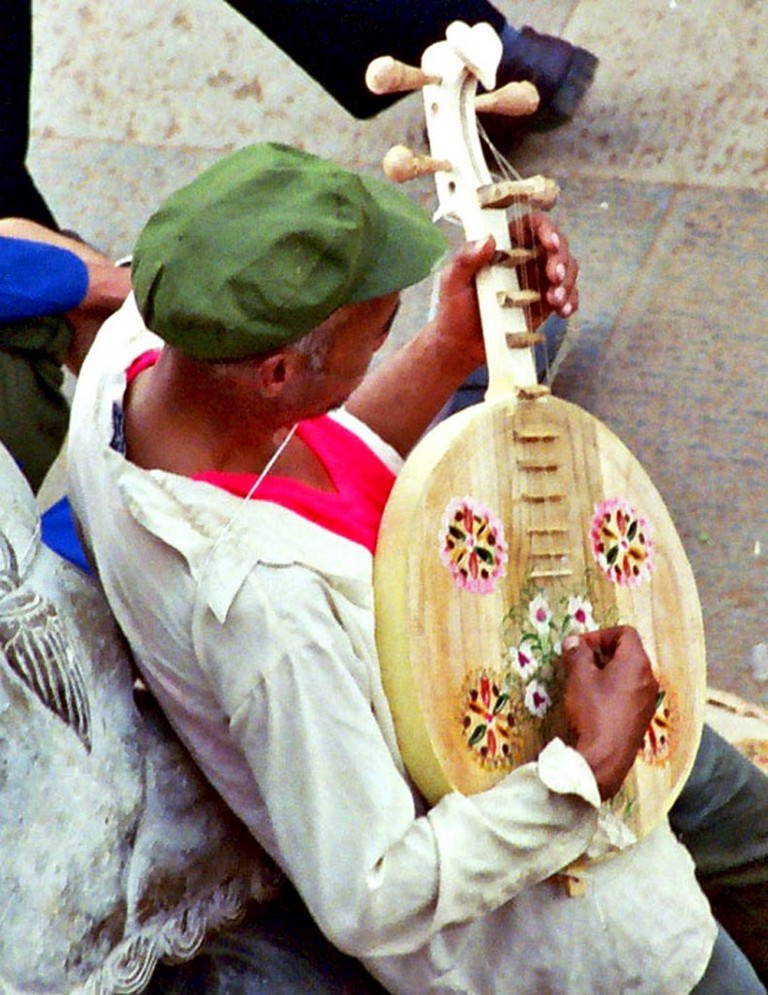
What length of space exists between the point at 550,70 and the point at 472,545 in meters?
2.00

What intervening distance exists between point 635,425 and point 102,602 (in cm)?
170

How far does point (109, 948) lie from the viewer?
1697 mm

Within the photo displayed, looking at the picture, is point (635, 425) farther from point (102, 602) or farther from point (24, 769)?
point (24, 769)

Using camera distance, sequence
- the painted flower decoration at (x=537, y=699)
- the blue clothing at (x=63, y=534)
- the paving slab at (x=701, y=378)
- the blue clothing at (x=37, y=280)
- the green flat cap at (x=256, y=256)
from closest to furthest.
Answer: the green flat cap at (x=256, y=256) < the painted flower decoration at (x=537, y=699) < the blue clothing at (x=63, y=534) < the blue clothing at (x=37, y=280) < the paving slab at (x=701, y=378)

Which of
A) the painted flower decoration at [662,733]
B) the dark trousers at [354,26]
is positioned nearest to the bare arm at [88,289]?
the painted flower decoration at [662,733]

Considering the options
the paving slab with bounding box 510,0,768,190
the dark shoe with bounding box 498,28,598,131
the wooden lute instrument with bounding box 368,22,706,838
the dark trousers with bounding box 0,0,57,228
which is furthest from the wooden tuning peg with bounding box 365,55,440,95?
the paving slab with bounding box 510,0,768,190

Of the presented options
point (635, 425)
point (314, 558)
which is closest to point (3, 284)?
point (314, 558)

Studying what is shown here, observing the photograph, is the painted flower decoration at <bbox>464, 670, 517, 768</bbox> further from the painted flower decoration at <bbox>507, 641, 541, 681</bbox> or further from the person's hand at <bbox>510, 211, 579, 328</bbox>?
the person's hand at <bbox>510, 211, 579, 328</bbox>

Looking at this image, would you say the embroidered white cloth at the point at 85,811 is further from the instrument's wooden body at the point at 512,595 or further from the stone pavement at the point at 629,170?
the stone pavement at the point at 629,170

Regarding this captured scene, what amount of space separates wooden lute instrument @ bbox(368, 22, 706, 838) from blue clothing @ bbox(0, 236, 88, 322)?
2.04ft

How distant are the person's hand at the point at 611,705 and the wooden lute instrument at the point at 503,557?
2.5 inches

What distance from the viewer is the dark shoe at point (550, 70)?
3.55 m

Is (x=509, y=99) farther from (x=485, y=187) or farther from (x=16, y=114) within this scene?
(x=16, y=114)

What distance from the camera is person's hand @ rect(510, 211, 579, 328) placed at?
6.66 ft
